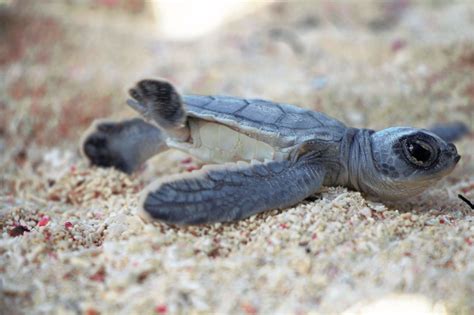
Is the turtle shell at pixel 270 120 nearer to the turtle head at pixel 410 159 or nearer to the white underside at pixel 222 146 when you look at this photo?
the white underside at pixel 222 146

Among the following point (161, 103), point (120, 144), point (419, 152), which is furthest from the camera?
point (120, 144)

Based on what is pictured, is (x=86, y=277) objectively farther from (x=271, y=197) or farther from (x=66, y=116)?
(x=66, y=116)

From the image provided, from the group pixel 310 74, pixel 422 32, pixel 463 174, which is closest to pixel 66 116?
pixel 310 74

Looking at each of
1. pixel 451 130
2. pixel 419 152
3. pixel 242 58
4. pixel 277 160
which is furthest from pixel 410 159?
pixel 242 58

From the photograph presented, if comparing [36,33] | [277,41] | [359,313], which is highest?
[277,41]

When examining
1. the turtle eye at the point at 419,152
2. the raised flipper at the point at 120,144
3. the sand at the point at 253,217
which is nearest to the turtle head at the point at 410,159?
the turtle eye at the point at 419,152

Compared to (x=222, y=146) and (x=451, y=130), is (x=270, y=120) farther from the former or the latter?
(x=451, y=130)

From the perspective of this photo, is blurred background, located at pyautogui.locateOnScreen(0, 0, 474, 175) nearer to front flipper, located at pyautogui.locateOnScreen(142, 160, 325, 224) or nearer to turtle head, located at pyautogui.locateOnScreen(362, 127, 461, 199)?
turtle head, located at pyautogui.locateOnScreen(362, 127, 461, 199)
